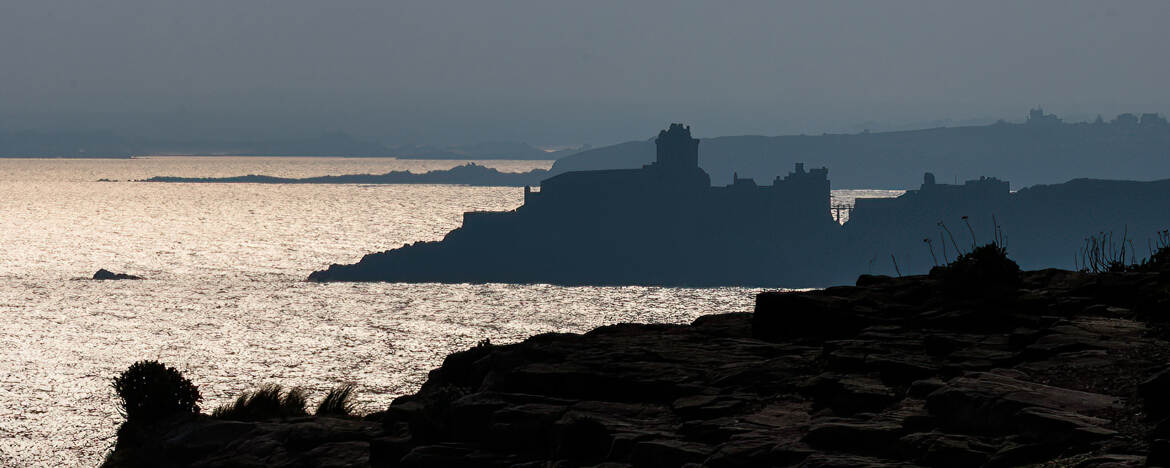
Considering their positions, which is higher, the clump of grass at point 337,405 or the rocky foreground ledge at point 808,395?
the rocky foreground ledge at point 808,395

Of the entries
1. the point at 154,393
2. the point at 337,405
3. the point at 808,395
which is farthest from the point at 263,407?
the point at 808,395

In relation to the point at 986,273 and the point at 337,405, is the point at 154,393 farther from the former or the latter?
the point at 986,273

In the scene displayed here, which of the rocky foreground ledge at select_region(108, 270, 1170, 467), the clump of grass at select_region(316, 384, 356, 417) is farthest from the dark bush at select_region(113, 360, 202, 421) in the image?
the clump of grass at select_region(316, 384, 356, 417)

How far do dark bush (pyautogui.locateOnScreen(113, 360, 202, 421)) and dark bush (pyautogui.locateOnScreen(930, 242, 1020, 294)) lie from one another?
18563 mm

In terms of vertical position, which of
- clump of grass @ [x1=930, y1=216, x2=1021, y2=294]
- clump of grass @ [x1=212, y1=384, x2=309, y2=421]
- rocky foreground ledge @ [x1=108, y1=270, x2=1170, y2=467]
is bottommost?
clump of grass @ [x1=212, y1=384, x2=309, y2=421]

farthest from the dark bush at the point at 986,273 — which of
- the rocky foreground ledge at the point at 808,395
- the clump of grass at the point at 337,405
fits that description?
the clump of grass at the point at 337,405

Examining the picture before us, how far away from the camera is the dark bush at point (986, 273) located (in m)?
21.0

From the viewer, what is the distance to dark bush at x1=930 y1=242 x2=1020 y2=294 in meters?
21.0

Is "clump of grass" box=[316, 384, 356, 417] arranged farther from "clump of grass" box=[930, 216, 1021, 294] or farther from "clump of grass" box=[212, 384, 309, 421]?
"clump of grass" box=[930, 216, 1021, 294]

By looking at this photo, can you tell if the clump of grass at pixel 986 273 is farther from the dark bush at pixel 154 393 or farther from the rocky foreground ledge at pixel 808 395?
the dark bush at pixel 154 393

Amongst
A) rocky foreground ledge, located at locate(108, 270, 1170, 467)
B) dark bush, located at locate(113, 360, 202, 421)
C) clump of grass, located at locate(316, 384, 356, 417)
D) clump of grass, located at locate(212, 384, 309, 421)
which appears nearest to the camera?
rocky foreground ledge, located at locate(108, 270, 1170, 467)

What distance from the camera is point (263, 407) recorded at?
25.6 meters

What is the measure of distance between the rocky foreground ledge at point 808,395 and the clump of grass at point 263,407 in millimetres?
932

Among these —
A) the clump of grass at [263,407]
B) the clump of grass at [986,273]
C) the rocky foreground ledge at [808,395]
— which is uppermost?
the clump of grass at [986,273]
